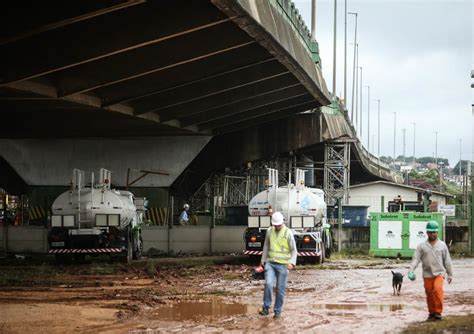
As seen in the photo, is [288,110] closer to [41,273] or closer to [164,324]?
[41,273]

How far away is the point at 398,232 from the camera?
3372 centimetres

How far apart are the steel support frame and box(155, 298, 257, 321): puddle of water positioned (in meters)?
34.0

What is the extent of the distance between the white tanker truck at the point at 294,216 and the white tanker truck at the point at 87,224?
433 cm

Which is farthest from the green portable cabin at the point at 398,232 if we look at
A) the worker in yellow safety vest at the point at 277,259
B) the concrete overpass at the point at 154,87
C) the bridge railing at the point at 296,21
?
the worker in yellow safety vest at the point at 277,259

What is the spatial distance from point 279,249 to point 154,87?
1793 cm

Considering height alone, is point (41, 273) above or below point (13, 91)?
below

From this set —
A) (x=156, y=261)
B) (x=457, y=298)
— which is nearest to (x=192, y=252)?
(x=156, y=261)

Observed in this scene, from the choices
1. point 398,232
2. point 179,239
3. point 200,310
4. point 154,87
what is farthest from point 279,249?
point 179,239

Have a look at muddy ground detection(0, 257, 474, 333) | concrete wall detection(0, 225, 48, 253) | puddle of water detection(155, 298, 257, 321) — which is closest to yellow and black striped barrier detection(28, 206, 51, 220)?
concrete wall detection(0, 225, 48, 253)

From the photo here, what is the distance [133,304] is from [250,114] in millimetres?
28163

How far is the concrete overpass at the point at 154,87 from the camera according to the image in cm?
2384

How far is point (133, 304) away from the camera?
17094 mm

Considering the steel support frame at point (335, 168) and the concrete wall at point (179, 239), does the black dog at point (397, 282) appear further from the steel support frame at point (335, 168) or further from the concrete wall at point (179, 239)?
the steel support frame at point (335, 168)

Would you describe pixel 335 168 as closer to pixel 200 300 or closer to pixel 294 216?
pixel 294 216
